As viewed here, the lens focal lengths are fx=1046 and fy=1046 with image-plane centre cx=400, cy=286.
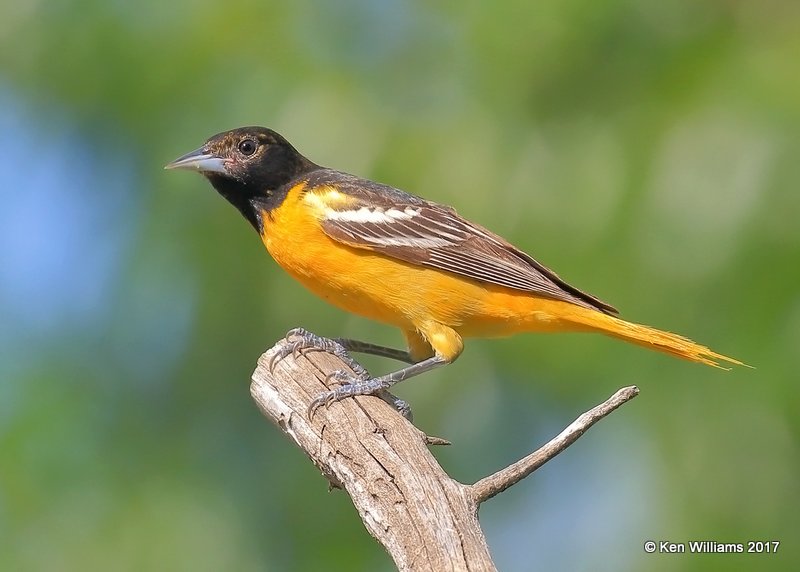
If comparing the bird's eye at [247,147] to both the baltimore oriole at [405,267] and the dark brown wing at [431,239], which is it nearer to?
the baltimore oriole at [405,267]

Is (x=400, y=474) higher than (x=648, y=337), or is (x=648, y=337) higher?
(x=648, y=337)

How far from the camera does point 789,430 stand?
14.9 ft

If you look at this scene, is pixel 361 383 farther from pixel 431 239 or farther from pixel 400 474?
pixel 431 239

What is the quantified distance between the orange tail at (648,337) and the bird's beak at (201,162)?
6.50 ft

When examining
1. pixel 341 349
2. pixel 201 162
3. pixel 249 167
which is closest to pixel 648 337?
pixel 341 349

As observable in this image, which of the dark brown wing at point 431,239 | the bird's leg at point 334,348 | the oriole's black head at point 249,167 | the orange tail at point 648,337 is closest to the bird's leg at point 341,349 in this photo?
the bird's leg at point 334,348

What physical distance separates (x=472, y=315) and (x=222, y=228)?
152cm

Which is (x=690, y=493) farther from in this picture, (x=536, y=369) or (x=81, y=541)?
(x=81, y=541)

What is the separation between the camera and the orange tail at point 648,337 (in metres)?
4.57

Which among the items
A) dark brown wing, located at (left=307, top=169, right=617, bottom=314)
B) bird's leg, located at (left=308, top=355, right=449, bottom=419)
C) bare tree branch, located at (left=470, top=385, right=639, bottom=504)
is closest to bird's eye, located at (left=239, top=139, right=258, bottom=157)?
dark brown wing, located at (left=307, top=169, right=617, bottom=314)

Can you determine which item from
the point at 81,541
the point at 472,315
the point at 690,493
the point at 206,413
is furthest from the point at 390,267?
the point at 81,541

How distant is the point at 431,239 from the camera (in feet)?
17.3

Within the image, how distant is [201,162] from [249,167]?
259 mm

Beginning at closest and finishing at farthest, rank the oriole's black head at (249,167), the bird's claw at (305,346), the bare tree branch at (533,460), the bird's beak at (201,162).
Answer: the bare tree branch at (533,460) < the bird's claw at (305,346) < the bird's beak at (201,162) < the oriole's black head at (249,167)
